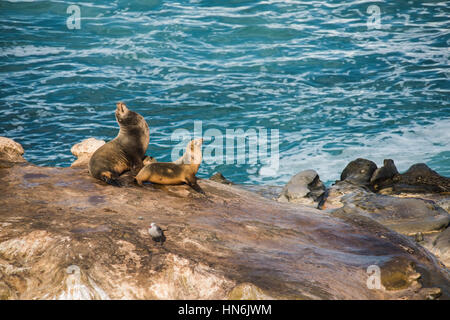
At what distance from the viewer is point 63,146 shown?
1132 centimetres

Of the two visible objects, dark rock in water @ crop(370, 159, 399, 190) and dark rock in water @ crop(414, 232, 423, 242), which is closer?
dark rock in water @ crop(414, 232, 423, 242)

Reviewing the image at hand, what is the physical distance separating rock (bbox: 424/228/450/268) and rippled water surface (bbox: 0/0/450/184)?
4654mm

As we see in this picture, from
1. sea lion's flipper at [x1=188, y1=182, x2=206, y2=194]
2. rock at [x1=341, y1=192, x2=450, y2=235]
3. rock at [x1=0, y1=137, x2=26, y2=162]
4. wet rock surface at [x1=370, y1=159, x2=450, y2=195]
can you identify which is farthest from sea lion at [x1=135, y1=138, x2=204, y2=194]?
wet rock surface at [x1=370, y1=159, x2=450, y2=195]

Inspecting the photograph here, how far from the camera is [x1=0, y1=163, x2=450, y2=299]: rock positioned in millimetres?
3455

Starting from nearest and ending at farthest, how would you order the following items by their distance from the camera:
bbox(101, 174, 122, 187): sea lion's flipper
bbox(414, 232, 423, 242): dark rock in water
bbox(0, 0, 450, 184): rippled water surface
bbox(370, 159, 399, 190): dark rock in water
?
bbox(101, 174, 122, 187): sea lion's flipper, bbox(414, 232, 423, 242): dark rock in water, bbox(370, 159, 399, 190): dark rock in water, bbox(0, 0, 450, 184): rippled water surface

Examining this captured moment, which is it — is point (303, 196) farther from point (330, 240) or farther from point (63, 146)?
point (63, 146)

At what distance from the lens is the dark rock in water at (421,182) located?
26.4ft

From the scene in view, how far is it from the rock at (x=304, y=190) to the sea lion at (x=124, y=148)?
8.21 feet

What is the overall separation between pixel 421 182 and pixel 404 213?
2055 millimetres

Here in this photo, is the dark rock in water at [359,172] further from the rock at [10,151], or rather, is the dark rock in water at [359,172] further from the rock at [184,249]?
the rock at [10,151]

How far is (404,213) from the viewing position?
646 cm

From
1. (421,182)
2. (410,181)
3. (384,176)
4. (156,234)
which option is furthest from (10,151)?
(421,182)

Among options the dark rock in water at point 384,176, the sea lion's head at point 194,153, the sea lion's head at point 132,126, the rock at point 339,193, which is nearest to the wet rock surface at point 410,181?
the dark rock in water at point 384,176

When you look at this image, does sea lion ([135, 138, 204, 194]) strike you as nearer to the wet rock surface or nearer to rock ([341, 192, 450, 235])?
rock ([341, 192, 450, 235])
